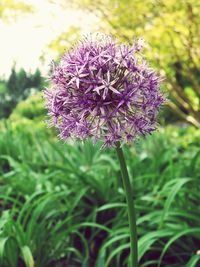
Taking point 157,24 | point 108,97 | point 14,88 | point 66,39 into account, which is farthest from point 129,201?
point 14,88

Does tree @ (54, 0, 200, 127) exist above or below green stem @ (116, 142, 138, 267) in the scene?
above

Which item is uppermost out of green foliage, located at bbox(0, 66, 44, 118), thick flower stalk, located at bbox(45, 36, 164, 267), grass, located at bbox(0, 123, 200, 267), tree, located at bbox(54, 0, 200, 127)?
green foliage, located at bbox(0, 66, 44, 118)

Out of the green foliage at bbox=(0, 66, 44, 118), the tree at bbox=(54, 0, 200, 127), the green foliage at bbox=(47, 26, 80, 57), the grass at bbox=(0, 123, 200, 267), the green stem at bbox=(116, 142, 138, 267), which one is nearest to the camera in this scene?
the green stem at bbox=(116, 142, 138, 267)

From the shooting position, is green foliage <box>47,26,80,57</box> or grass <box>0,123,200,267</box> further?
green foliage <box>47,26,80,57</box>

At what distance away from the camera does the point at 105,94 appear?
1676 millimetres

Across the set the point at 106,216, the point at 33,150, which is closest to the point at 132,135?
the point at 106,216

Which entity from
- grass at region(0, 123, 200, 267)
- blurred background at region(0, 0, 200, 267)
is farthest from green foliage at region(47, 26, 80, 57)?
grass at region(0, 123, 200, 267)

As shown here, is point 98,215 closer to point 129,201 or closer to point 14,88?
point 129,201

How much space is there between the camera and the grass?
305 centimetres

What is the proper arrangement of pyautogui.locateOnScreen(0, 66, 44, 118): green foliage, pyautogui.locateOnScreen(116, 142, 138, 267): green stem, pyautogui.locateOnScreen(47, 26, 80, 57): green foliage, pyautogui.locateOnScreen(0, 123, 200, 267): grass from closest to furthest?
1. pyautogui.locateOnScreen(116, 142, 138, 267): green stem
2. pyautogui.locateOnScreen(0, 123, 200, 267): grass
3. pyautogui.locateOnScreen(47, 26, 80, 57): green foliage
4. pyautogui.locateOnScreen(0, 66, 44, 118): green foliage

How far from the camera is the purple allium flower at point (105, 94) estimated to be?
5.57ft

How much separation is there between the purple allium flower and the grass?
113 cm

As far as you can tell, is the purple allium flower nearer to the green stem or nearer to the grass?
the green stem

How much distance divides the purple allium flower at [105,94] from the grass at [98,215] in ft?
3.69
